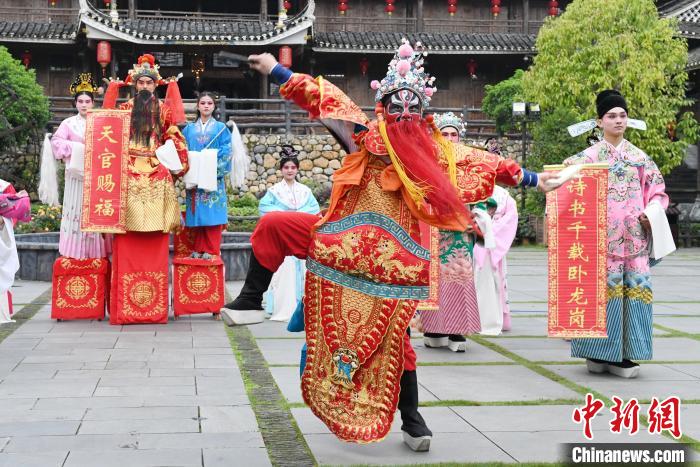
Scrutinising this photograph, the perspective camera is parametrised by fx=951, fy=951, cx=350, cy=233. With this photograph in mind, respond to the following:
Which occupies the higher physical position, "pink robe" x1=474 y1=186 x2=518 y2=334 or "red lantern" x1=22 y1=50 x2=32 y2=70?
"red lantern" x1=22 y1=50 x2=32 y2=70

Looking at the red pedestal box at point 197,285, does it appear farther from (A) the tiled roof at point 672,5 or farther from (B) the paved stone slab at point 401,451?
(A) the tiled roof at point 672,5

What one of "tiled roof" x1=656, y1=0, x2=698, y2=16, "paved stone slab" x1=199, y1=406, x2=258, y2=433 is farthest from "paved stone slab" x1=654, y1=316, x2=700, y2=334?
"tiled roof" x1=656, y1=0, x2=698, y2=16

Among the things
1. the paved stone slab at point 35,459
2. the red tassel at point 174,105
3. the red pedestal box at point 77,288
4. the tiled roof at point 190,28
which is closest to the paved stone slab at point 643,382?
the paved stone slab at point 35,459

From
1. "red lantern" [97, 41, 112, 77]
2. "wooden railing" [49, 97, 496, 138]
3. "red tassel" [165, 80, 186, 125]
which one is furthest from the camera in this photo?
"red lantern" [97, 41, 112, 77]

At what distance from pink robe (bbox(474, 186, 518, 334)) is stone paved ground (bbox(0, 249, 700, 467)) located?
0.75 ft

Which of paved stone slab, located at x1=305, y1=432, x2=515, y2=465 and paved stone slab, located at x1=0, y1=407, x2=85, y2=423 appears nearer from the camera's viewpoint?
paved stone slab, located at x1=305, y1=432, x2=515, y2=465

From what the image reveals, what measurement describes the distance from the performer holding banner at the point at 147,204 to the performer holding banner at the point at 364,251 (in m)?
4.21

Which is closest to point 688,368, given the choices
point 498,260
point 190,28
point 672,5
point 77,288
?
point 498,260

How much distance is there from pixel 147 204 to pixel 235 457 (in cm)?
449

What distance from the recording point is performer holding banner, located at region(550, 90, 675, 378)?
6.17m

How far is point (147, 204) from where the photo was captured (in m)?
8.29

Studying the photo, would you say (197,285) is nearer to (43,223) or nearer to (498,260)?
(498,260)

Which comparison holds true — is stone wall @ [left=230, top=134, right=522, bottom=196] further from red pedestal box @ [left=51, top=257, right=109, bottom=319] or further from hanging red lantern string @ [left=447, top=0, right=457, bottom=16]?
red pedestal box @ [left=51, top=257, right=109, bottom=319]

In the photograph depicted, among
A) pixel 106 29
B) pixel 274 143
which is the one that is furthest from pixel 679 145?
pixel 106 29
